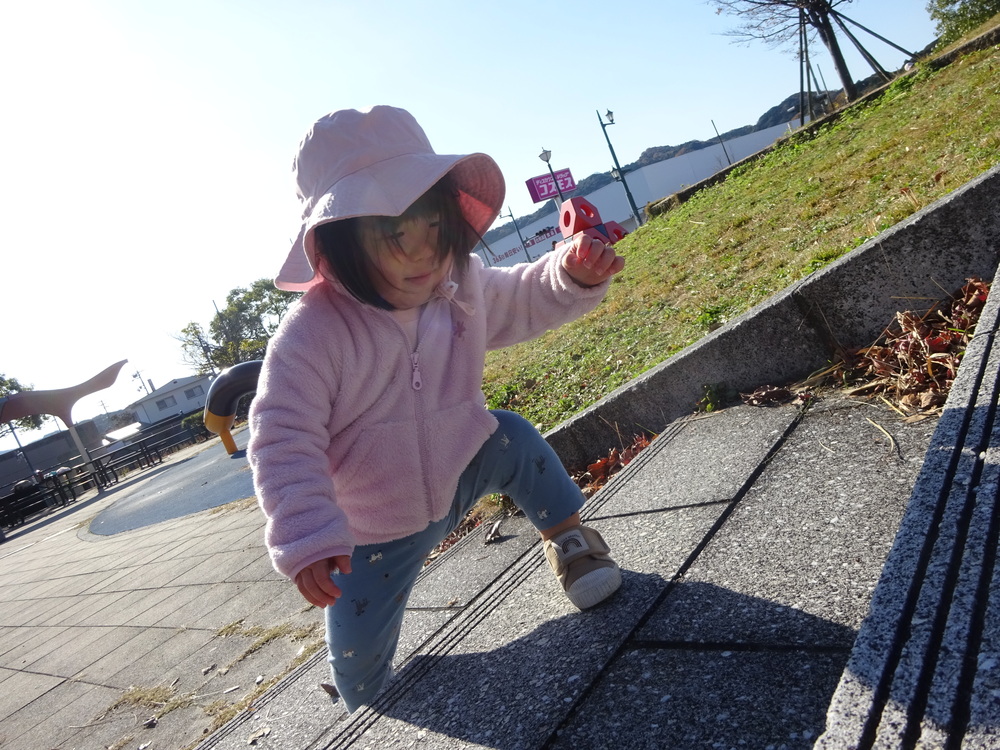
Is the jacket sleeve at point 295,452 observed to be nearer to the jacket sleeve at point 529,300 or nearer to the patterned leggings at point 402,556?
the patterned leggings at point 402,556

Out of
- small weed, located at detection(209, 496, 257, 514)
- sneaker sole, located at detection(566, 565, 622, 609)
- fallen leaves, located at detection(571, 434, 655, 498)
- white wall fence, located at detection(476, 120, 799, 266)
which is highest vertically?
white wall fence, located at detection(476, 120, 799, 266)

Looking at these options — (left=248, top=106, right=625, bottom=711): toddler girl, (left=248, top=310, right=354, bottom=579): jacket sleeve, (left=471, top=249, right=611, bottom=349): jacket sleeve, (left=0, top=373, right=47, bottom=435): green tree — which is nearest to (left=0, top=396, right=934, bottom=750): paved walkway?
(left=248, top=106, right=625, bottom=711): toddler girl

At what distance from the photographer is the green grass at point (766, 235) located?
3.20 metres

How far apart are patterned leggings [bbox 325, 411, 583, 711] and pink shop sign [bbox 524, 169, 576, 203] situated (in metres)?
24.4

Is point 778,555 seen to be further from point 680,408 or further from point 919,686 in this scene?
point 680,408

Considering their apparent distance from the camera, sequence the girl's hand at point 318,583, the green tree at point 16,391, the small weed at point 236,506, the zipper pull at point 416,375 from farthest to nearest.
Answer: the green tree at point 16,391
the small weed at point 236,506
the zipper pull at point 416,375
the girl's hand at point 318,583

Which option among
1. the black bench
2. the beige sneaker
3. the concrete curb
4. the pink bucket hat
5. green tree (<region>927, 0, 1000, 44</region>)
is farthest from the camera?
the black bench

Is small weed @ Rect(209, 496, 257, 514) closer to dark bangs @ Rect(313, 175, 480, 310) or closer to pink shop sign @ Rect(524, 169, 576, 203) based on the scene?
dark bangs @ Rect(313, 175, 480, 310)

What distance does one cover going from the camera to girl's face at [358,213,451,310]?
6.00ft

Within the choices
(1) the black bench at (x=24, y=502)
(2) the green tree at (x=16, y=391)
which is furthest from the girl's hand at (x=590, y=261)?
(2) the green tree at (x=16, y=391)

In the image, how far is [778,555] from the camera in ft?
4.94

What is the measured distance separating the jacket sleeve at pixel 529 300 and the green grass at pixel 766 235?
111 centimetres

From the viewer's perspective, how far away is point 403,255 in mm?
1851

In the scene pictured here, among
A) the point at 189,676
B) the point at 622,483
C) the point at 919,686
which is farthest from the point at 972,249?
the point at 189,676
